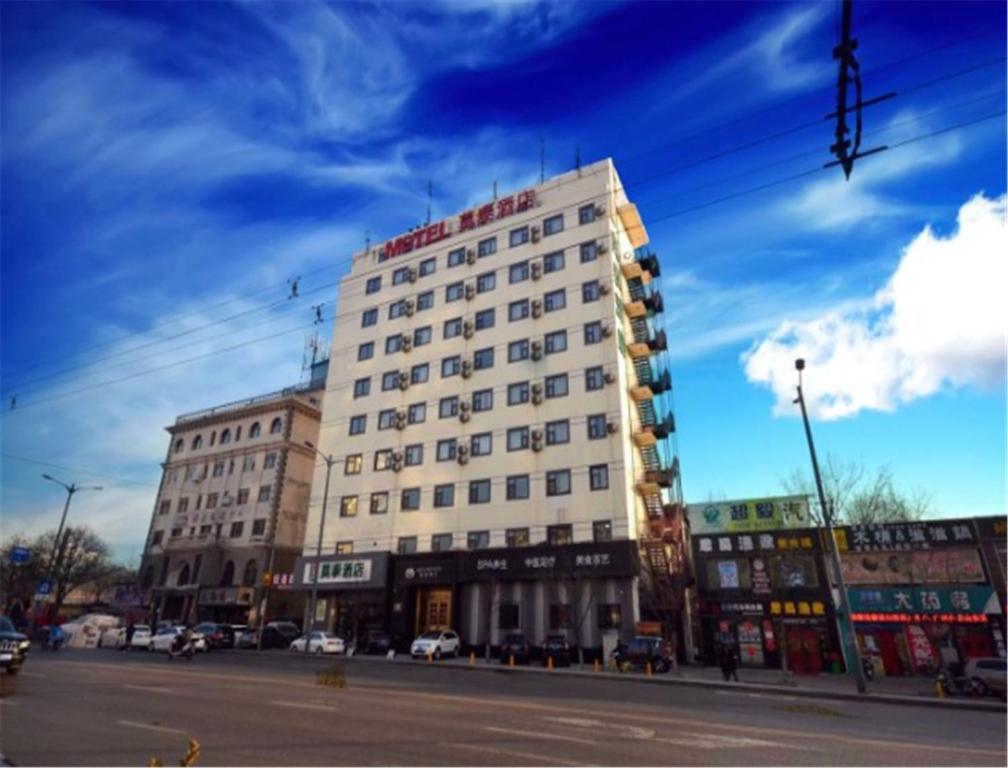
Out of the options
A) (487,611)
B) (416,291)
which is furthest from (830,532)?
(416,291)

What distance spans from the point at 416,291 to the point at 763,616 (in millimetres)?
32746

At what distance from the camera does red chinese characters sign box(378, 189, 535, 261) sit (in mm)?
44612

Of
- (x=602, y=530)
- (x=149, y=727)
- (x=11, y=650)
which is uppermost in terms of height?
(x=602, y=530)

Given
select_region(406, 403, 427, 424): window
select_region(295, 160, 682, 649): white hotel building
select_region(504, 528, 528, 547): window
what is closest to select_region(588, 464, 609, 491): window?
select_region(295, 160, 682, 649): white hotel building

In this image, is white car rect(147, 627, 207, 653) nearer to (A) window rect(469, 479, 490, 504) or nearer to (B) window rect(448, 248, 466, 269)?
(A) window rect(469, 479, 490, 504)

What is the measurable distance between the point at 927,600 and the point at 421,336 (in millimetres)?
34303

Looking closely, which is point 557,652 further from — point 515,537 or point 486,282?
point 486,282

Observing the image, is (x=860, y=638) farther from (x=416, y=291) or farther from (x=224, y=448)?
(x=224, y=448)

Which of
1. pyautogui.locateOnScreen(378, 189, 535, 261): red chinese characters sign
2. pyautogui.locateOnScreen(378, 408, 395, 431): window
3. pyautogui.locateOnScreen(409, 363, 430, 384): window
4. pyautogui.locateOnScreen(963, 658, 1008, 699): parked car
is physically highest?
pyautogui.locateOnScreen(378, 189, 535, 261): red chinese characters sign

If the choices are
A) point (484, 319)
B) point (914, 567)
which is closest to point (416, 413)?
point (484, 319)

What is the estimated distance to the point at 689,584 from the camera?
3125cm

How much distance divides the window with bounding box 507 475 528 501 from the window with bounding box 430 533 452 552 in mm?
4826

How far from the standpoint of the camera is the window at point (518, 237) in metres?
43.4

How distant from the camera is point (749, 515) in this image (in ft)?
107
